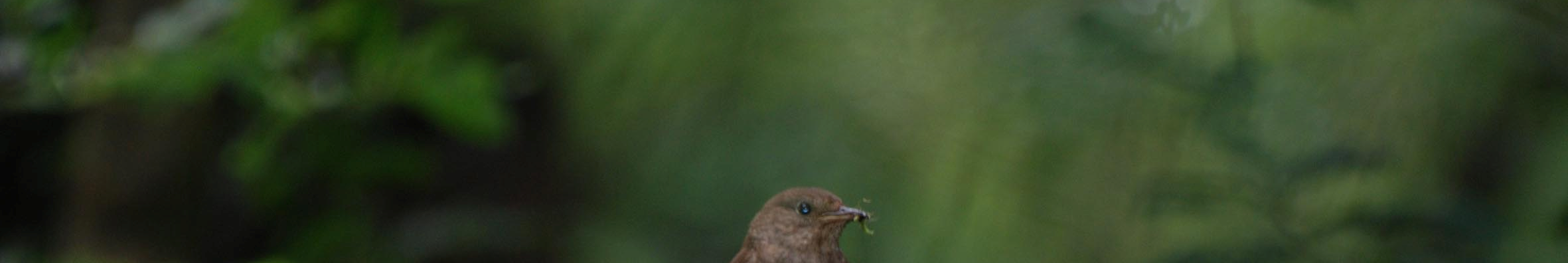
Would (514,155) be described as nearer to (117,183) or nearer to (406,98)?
(117,183)

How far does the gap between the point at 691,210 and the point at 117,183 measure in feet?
3.75

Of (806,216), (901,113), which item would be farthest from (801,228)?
(901,113)

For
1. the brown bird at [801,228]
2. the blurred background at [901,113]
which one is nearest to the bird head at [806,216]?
the brown bird at [801,228]

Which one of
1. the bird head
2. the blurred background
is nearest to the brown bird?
the bird head

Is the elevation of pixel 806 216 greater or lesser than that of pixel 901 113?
lesser

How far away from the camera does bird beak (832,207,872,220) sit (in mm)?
1320

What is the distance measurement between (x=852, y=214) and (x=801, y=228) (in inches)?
2.6

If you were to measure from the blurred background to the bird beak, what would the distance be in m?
0.69

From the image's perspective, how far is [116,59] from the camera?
231cm

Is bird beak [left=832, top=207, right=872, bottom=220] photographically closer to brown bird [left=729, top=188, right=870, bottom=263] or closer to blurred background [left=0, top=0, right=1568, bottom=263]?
brown bird [left=729, top=188, right=870, bottom=263]

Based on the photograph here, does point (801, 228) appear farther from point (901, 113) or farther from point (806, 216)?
point (901, 113)

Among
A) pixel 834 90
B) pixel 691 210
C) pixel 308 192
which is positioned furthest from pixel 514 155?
pixel 834 90

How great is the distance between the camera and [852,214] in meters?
1.33

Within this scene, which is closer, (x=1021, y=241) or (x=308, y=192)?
(x=1021, y=241)
